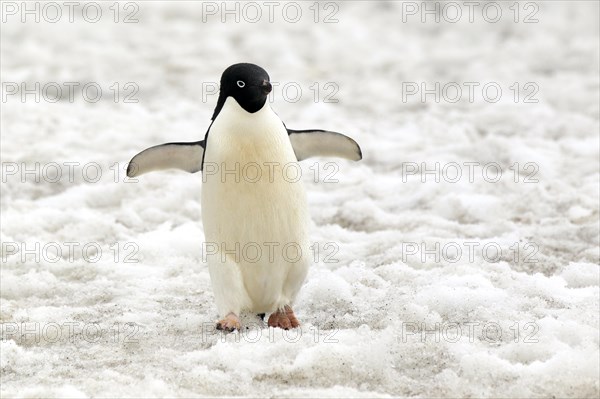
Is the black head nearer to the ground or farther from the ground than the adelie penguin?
farther from the ground

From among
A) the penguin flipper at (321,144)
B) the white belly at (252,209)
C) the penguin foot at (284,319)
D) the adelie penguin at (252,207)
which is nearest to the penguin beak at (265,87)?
the adelie penguin at (252,207)

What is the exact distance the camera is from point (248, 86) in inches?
150

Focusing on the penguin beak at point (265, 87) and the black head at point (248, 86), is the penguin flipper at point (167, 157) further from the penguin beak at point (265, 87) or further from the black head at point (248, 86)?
the penguin beak at point (265, 87)

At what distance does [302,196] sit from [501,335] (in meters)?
1.11

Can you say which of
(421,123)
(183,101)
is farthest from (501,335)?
(183,101)

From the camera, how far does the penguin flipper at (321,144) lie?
14.1 ft

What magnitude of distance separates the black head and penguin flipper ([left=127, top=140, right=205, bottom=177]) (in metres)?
0.46

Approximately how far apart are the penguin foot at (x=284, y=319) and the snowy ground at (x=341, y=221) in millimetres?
142

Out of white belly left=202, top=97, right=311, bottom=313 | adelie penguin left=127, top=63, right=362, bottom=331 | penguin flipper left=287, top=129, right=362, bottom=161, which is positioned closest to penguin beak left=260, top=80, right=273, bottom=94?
adelie penguin left=127, top=63, right=362, bottom=331

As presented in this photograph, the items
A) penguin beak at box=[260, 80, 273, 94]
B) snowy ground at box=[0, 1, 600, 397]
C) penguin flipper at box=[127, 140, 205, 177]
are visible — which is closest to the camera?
snowy ground at box=[0, 1, 600, 397]

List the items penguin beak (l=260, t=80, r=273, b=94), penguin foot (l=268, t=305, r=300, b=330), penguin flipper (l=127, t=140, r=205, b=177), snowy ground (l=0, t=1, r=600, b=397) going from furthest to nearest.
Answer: penguin flipper (l=127, t=140, r=205, b=177)
penguin foot (l=268, t=305, r=300, b=330)
penguin beak (l=260, t=80, r=273, b=94)
snowy ground (l=0, t=1, r=600, b=397)

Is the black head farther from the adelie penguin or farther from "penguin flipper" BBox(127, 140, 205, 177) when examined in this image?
"penguin flipper" BBox(127, 140, 205, 177)

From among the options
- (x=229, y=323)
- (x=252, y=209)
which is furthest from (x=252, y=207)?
(x=229, y=323)

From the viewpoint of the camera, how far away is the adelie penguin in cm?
388
